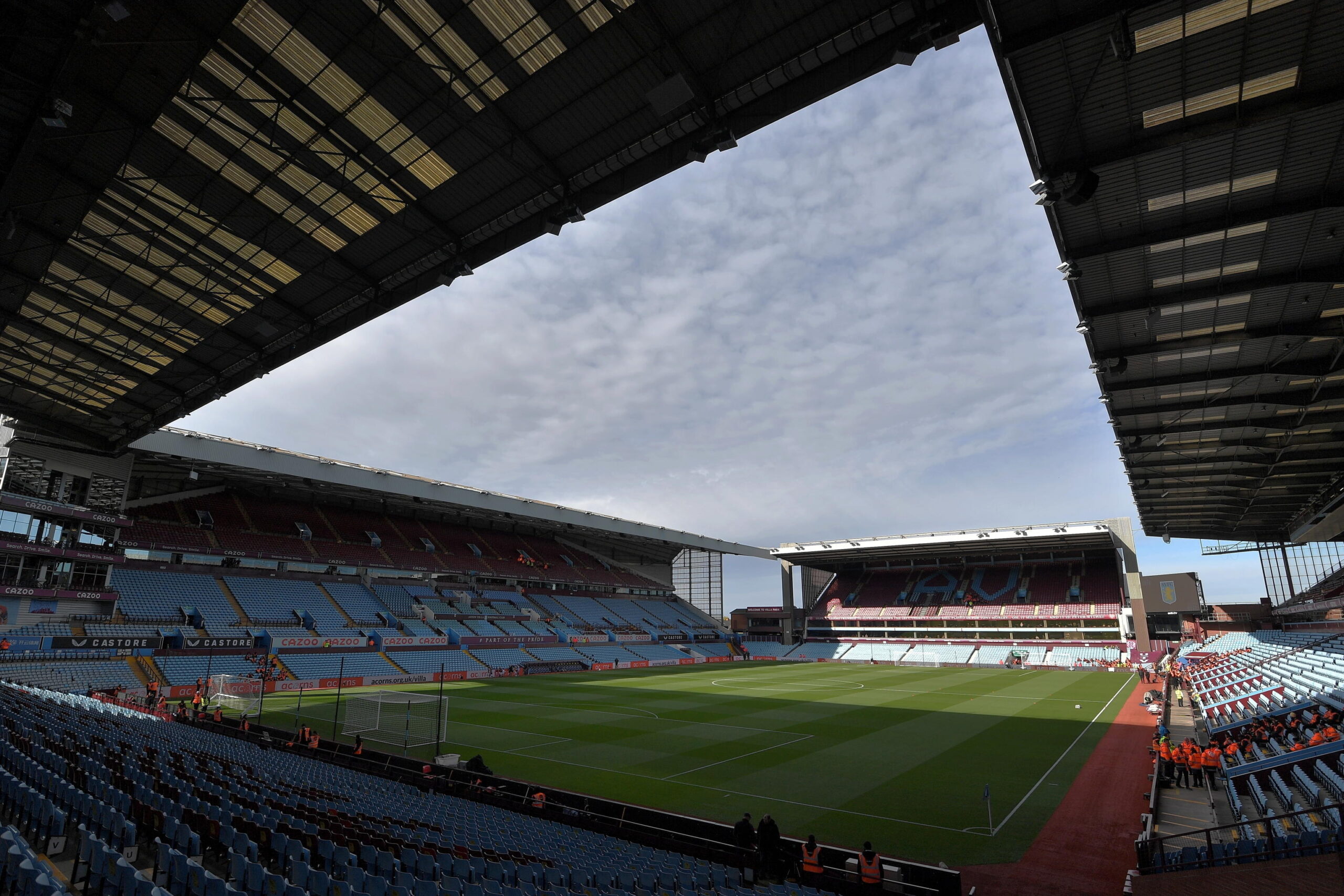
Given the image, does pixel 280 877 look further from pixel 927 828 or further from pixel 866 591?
pixel 866 591

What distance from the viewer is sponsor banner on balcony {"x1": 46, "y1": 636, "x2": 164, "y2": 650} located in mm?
33875

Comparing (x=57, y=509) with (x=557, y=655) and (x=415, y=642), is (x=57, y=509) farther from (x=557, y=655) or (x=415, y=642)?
(x=557, y=655)

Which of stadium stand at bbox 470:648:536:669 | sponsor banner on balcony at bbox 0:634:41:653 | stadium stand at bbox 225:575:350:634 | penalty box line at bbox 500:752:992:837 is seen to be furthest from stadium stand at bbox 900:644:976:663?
sponsor banner on balcony at bbox 0:634:41:653

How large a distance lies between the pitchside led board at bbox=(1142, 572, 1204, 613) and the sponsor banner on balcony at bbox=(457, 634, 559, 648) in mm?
55717

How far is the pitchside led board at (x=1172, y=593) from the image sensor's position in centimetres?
5944

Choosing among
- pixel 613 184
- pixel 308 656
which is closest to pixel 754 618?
pixel 308 656

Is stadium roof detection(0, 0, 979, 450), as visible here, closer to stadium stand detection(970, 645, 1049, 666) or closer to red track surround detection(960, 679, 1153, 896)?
red track surround detection(960, 679, 1153, 896)

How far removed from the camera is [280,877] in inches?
280

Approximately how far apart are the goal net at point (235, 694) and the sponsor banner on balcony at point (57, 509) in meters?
12.3

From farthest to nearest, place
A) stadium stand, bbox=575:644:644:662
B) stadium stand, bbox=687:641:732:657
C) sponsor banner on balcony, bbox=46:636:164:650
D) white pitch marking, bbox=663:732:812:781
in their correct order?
stadium stand, bbox=687:641:732:657 → stadium stand, bbox=575:644:644:662 → sponsor banner on balcony, bbox=46:636:164:650 → white pitch marking, bbox=663:732:812:781

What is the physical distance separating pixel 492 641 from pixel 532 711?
24960 millimetres

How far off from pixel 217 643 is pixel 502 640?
21790 millimetres

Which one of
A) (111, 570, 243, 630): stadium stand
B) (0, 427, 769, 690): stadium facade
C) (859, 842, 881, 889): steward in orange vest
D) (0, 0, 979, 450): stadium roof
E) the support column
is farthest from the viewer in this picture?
the support column

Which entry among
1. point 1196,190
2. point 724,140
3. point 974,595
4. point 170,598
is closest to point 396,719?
point 170,598
